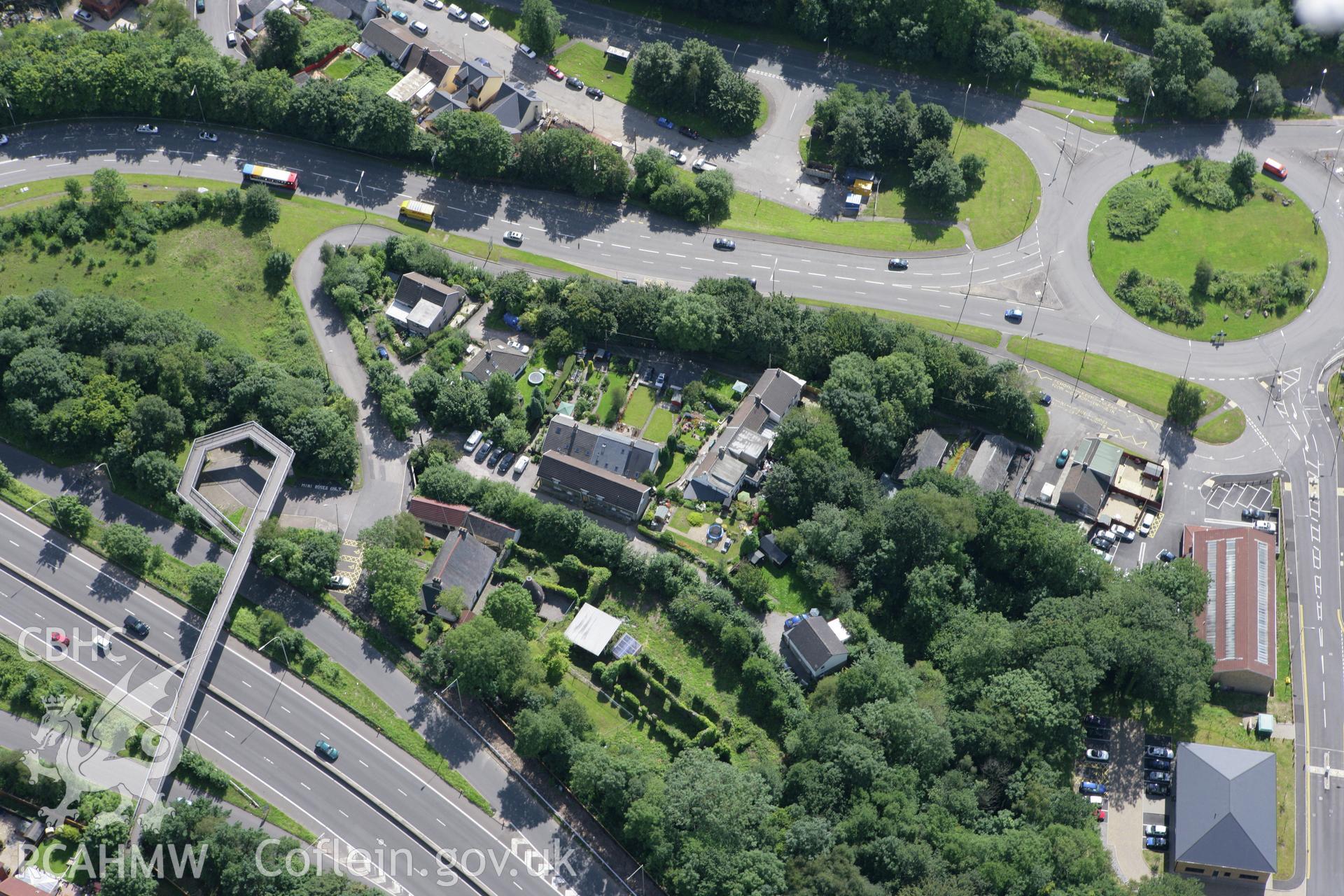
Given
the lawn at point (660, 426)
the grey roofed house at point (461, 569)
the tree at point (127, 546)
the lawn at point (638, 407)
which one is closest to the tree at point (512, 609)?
the grey roofed house at point (461, 569)

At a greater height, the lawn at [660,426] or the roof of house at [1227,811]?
the lawn at [660,426]

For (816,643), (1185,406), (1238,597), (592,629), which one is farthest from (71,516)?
(1185,406)

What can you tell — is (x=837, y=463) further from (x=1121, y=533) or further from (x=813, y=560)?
(x=1121, y=533)

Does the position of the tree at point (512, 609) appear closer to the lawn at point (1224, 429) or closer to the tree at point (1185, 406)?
the tree at point (1185, 406)

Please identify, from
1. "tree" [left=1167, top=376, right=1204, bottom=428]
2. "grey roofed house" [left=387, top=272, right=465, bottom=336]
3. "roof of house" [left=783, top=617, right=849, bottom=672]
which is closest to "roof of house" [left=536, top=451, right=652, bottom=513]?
"roof of house" [left=783, top=617, right=849, bottom=672]

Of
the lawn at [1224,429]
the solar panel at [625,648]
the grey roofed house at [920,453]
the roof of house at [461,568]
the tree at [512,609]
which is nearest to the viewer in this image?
the tree at [512,609]

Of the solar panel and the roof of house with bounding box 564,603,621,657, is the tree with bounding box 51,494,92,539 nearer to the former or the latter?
the roof of house with bounding box 564,603,621,657
